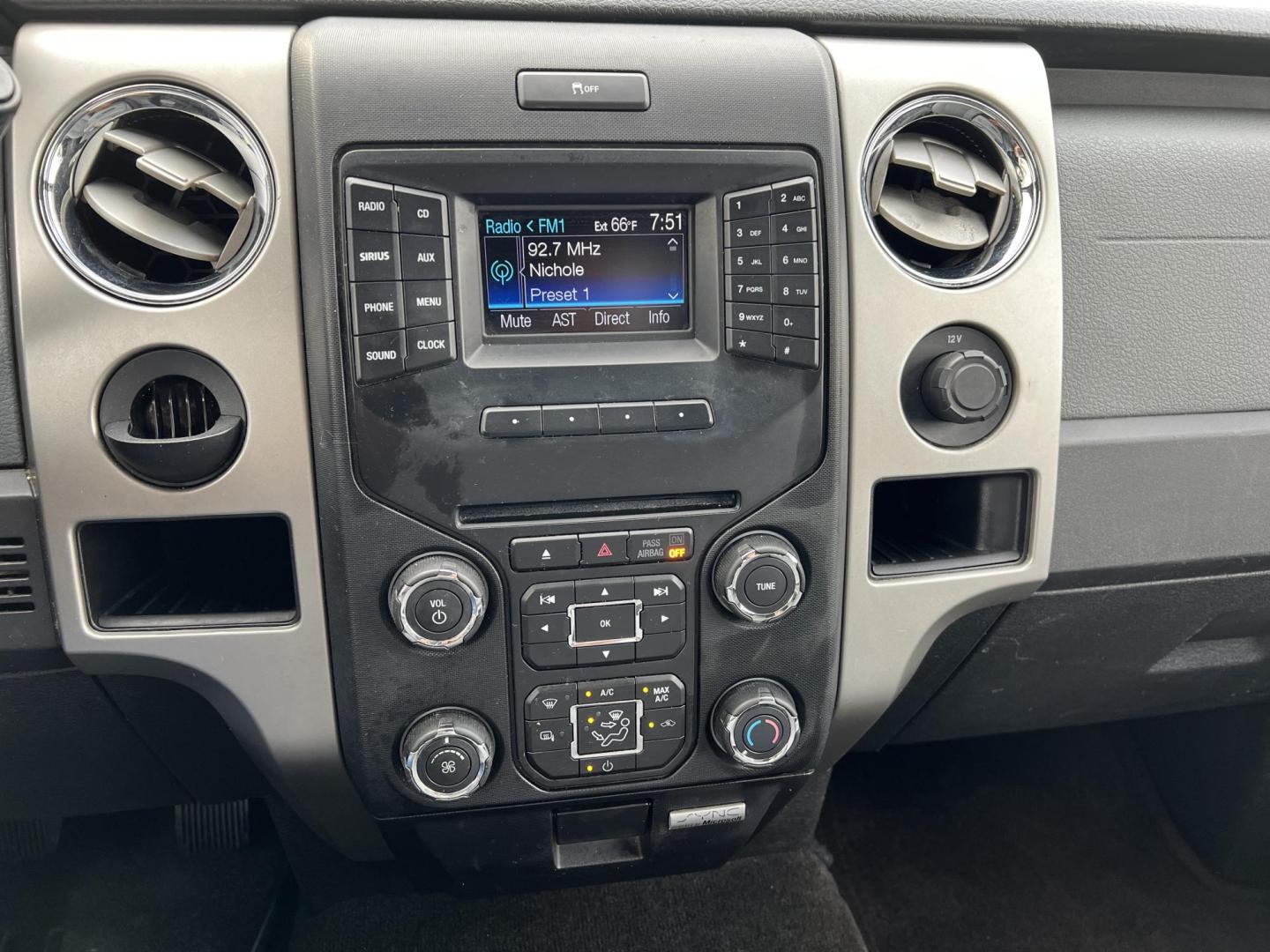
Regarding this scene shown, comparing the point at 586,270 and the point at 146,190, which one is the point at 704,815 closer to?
the point at 586,270

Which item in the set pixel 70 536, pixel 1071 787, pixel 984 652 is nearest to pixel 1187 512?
pixel 984 652

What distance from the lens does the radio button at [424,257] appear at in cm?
75

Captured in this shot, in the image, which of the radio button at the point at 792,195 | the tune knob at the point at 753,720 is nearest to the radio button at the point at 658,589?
the tune knob at the point at 753,720

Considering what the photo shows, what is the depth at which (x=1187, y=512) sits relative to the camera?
1.02 meters

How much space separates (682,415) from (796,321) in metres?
0.13

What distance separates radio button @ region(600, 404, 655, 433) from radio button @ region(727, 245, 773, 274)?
0.14m

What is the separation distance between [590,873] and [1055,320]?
0.76 m

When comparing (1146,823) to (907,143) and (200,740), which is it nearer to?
(907,143)

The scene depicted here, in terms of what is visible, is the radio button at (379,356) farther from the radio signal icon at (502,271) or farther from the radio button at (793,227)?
the radio button at (793,227)

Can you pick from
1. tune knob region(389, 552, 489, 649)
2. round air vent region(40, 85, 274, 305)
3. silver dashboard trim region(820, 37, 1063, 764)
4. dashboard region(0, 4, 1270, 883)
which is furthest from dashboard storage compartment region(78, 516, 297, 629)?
silver dashboard trim region(820, 37, 1063, 764)

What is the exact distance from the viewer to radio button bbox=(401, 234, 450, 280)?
0.75m

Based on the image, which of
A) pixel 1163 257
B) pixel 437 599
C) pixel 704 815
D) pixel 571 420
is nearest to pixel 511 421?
pixel 571 420

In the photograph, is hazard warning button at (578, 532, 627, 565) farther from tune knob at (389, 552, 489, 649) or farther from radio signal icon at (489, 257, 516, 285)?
radio signal icon at (489, 257, 516, 285)

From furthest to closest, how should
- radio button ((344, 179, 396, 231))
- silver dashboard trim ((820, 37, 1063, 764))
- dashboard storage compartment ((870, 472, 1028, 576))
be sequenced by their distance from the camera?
dashboard storage compartment ((870, 472, 1028, 576)) → silver dashboard trim ((820, 37, 1063, 764)) → radio button ((344, 179, 396, 231))
